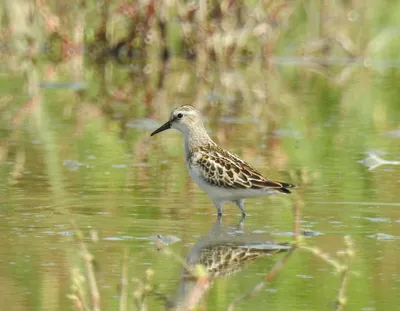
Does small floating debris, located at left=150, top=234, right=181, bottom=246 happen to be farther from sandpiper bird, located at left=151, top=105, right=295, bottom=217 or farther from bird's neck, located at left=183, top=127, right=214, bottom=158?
bird's neck, located at left=183, top=127, right=214, bottom=158

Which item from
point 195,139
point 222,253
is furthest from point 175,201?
point 222,253

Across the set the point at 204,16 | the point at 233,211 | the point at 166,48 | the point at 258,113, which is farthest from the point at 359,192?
the point at 166,48

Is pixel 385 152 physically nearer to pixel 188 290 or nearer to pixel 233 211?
pixel 233 211

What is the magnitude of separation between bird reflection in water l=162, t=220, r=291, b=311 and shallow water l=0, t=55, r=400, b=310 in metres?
0.05

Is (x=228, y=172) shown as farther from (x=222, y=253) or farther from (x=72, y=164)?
(x=72, y=164)

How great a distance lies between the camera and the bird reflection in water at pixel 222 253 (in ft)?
20.6

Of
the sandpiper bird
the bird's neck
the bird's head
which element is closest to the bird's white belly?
the sandpiper bird

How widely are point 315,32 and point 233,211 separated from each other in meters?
12.7

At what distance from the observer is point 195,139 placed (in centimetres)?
900

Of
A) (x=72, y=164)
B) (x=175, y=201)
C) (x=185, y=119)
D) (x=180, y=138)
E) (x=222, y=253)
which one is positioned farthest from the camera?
(x=180, y=138)

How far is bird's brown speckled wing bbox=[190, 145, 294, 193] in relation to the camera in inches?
320

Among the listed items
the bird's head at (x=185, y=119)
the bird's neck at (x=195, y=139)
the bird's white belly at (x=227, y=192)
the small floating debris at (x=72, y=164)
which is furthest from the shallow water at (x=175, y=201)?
the bird's head at (x=185, y=119)

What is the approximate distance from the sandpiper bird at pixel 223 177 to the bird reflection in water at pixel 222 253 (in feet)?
0.98

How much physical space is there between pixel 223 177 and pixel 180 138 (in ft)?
13.9
